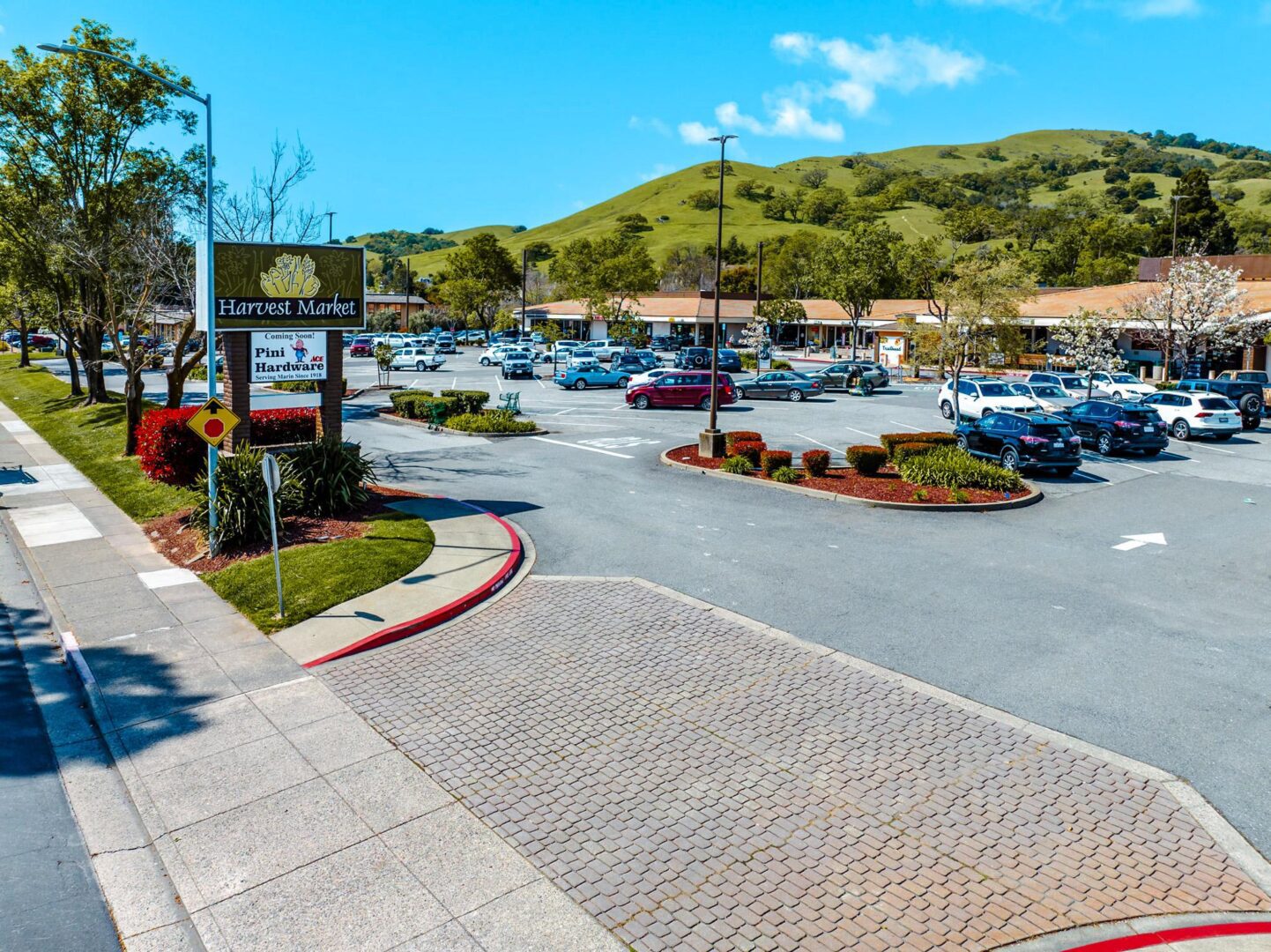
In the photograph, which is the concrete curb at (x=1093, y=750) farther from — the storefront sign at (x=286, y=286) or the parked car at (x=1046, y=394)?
the parked car at (x=1046, y=394)

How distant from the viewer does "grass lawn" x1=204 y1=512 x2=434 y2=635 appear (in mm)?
13797

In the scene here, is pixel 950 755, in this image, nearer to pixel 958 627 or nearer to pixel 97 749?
pixel 958 627

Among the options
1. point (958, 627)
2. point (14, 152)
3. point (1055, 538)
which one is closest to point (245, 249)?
point (958, 627)

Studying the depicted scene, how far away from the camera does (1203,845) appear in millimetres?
7898

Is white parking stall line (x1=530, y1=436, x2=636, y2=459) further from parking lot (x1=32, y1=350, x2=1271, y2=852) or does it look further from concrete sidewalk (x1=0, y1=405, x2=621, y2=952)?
concrete sidewalk (x1=0, y1=405, x2=621, y2=952)

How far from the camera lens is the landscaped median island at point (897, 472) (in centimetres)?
2139

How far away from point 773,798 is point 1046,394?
3443 centimetres

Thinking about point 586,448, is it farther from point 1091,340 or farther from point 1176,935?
point 1091,340

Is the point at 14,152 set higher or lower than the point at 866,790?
higher

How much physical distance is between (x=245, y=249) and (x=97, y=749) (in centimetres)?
1110

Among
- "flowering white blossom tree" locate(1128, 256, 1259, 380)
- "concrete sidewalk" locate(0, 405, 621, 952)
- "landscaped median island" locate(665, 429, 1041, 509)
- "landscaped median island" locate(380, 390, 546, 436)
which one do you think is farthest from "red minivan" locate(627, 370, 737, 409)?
"concrete sidewalk" locate(0, 405, 621, 952)

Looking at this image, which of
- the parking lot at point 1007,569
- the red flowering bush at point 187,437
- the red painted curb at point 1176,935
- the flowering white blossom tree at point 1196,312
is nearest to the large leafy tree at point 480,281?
the flowering white blossom tree at point 1196,312

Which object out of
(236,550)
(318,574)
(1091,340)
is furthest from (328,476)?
(1091,340)

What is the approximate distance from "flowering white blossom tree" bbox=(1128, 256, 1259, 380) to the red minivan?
2114 cm
